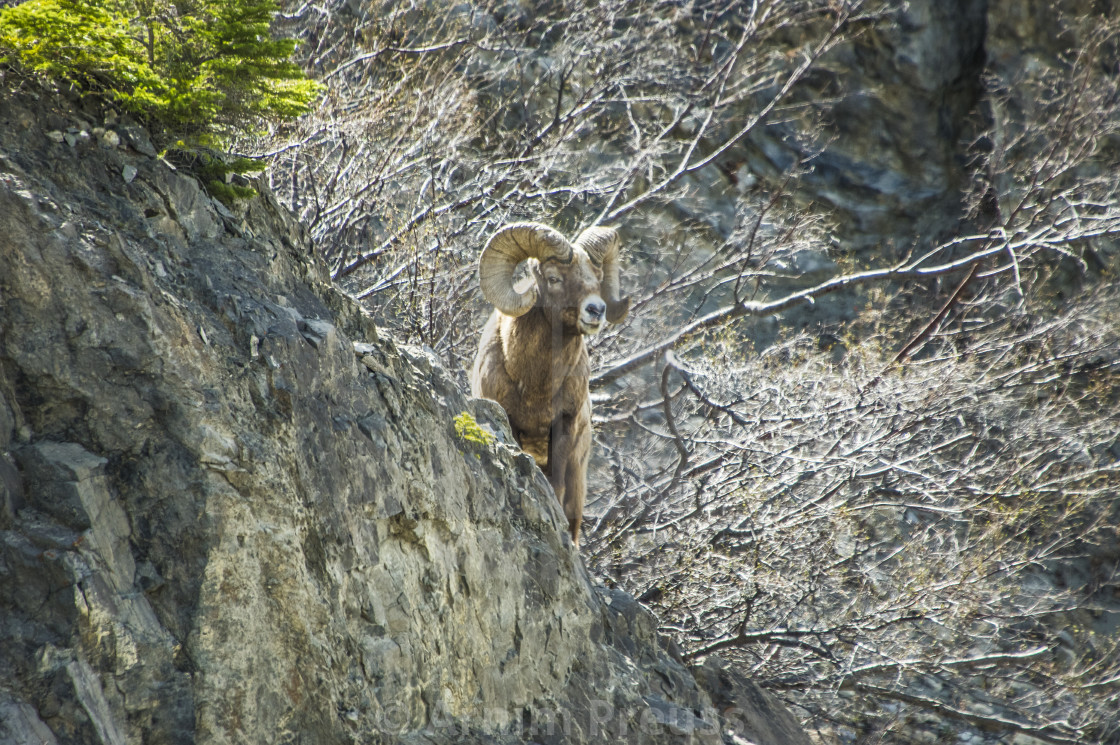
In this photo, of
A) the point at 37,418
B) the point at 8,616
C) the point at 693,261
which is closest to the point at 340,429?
the point at 37,418

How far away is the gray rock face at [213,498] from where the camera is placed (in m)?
2.48

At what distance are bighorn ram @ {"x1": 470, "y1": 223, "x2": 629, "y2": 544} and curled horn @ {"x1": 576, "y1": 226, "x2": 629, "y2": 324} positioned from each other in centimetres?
18

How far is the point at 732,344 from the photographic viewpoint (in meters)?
9.61

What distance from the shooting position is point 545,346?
18.2 ft

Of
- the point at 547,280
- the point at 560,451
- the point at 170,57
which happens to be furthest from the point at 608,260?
the point at 170,57

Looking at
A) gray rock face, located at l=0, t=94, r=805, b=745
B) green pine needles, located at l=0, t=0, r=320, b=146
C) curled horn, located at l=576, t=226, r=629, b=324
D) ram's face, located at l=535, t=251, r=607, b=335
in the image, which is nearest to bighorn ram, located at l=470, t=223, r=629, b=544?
ram's face, located at l=535, t=251, r=607, b=335

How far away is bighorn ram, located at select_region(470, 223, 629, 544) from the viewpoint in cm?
555

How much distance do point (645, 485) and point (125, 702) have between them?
5671 mm

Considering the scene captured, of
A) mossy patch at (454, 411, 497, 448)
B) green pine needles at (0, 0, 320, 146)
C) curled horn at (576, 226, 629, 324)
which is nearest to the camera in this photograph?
green pine needles at (0, 0, 320, 146)

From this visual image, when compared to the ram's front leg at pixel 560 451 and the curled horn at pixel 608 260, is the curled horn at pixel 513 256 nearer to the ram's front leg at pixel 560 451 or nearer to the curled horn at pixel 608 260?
the curled horn at pixel 608 260

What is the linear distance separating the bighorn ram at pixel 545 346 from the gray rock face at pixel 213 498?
1.81 meters

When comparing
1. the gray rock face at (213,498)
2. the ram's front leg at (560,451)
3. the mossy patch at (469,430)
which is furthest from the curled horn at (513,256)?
the gray rock face at (213,498)

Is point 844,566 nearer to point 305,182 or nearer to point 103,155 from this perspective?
point 305,182

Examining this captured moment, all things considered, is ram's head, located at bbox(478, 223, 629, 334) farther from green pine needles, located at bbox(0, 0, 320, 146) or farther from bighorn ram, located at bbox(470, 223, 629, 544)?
green pine needles, located at bbox(0, 0, 320, 146)
